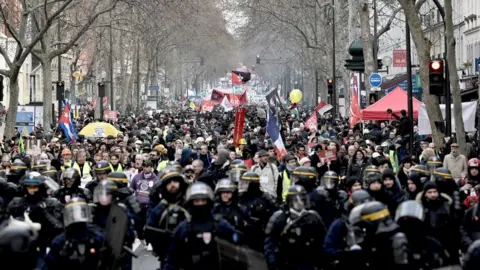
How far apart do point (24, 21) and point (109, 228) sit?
93.7 ft

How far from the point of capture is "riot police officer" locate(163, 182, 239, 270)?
34.9 feet

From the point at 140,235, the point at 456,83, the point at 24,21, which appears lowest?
the point at 140,235

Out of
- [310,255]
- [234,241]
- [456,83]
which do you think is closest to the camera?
[234,241]

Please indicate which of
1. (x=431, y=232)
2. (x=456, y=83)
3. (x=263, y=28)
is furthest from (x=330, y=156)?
(x=263, y=28)

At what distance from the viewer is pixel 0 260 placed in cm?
997

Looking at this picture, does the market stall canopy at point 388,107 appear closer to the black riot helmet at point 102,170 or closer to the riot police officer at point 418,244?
the black riot helmet at point 102,170

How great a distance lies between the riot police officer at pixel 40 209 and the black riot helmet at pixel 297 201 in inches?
93.0

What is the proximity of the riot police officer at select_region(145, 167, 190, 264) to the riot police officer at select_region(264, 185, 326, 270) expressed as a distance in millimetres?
842

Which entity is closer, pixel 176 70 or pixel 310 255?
pixel 310 255

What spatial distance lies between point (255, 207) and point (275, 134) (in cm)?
1190

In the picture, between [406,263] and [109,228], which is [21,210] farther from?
[406,263]

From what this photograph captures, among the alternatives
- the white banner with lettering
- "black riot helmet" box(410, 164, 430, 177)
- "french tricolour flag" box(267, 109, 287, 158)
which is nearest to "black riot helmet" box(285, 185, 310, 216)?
"black riot helmet" box(410, 164, 430, 177)

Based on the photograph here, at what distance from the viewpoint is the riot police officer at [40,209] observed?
12707 millimetres

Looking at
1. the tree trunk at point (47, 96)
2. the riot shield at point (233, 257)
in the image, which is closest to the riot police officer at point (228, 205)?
the riot shield at point (233, 257)
